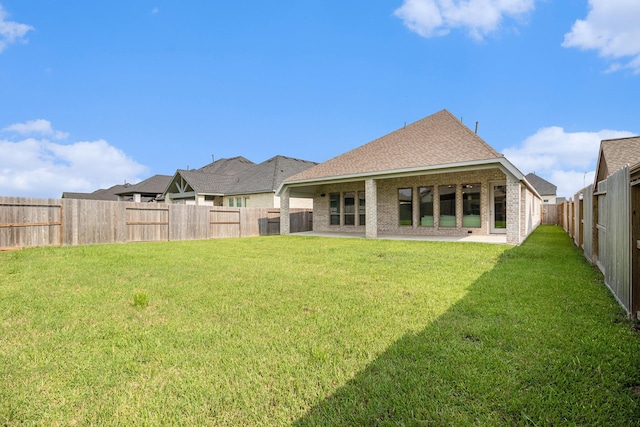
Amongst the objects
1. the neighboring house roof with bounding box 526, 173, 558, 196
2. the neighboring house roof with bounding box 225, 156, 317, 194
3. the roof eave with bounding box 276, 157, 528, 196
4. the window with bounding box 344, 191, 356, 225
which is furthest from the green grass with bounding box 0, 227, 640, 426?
the neighboring house roof with bounding box 526, 173, 558, 196

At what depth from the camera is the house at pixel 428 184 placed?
42.0ft

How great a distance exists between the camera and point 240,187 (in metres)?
26.9

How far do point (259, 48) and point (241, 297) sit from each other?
1528cm

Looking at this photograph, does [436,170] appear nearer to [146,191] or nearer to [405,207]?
[405,207]

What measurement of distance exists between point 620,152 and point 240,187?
2369 cm

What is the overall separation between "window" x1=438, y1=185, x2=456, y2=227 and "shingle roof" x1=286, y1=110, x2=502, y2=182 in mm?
2225

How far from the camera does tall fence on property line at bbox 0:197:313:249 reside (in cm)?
1115

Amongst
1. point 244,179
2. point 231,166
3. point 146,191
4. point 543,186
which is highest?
point 231,166

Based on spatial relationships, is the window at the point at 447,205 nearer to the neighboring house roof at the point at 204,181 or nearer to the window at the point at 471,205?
the window at the point at 471,205

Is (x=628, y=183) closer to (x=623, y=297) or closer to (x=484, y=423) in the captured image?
(x=623, y=297)

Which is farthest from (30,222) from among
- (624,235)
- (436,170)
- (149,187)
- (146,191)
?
(149,187)

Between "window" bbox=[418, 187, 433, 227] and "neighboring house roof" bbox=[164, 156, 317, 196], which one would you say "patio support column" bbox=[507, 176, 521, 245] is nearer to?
"window" bbox=[418, 187, 433, 227]

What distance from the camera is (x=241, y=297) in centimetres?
488

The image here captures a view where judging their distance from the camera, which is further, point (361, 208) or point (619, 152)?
point (361, 208)
